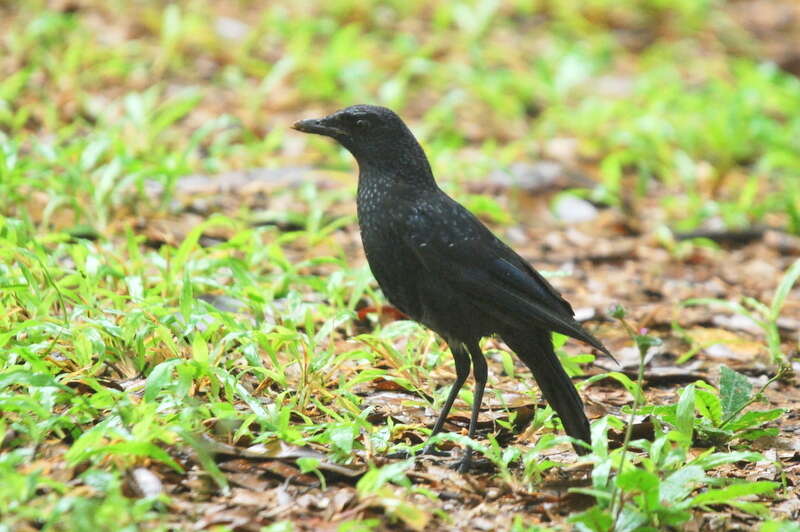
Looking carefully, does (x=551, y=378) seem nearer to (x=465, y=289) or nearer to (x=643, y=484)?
(x=465, y=289)

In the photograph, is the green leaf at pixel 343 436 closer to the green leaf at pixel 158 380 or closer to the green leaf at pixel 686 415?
the green leaf at pixel 158 380

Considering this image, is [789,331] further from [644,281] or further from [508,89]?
[508,89]

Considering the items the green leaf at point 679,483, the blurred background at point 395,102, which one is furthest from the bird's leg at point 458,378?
the blurred background at point 395,102

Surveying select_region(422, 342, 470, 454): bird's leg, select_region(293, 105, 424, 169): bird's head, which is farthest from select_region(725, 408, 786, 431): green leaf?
select_region(293, 105, 424, 169): bird's head

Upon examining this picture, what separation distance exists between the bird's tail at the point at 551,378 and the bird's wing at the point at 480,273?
0.08m

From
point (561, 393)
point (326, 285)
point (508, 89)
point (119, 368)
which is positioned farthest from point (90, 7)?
point (561, 393)

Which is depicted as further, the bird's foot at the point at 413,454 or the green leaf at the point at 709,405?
the green leaf at the point at 709,405

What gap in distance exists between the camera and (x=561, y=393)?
3855mm

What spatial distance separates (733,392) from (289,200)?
11.3ft

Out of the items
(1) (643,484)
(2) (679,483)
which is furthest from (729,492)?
(1) (643,484)

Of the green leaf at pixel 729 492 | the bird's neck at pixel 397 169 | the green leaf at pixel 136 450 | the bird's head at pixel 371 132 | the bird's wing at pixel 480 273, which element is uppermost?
the bird's head at pixel 371 132

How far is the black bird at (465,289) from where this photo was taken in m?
3.88

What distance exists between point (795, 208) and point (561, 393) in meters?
3.80

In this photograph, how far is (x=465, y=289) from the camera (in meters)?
3.90
